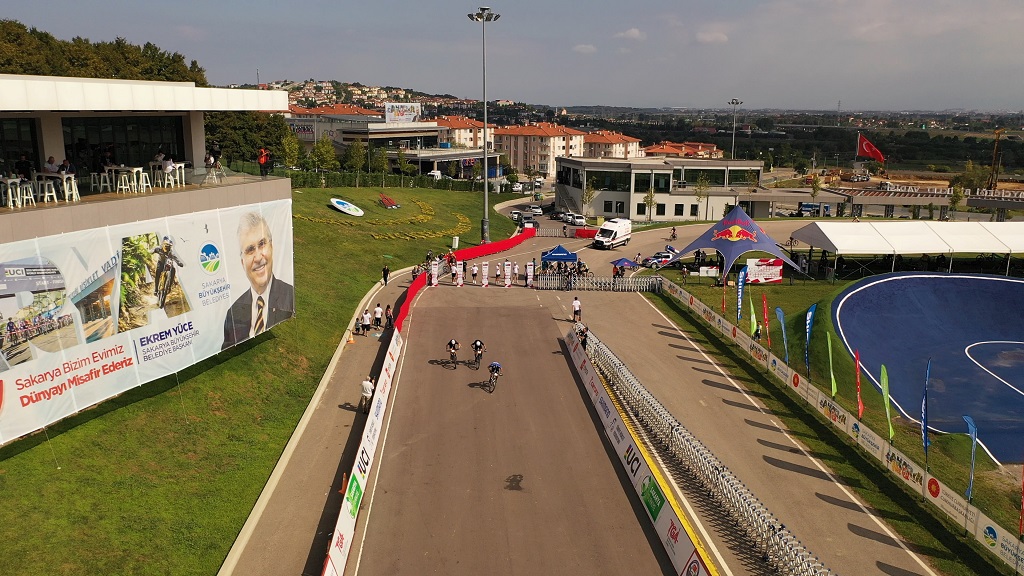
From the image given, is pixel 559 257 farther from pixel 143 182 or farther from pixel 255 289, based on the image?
pixel 143 182

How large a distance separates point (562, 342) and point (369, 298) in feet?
37.7

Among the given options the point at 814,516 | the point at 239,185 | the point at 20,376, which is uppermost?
the point at 239,185

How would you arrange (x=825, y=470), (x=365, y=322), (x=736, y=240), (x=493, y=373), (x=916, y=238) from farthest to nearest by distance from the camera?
(x=916, y=238), (x=736, y=240), (x=365, y=322), (x=493, y=373), (x=825, y=470)

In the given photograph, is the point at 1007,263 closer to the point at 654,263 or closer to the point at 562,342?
the point at 654,263

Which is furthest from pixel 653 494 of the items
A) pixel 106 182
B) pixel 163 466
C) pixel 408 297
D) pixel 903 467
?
pixel 408 297

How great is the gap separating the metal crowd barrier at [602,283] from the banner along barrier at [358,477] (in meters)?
17.1

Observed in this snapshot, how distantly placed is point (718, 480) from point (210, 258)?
16073 millimetres

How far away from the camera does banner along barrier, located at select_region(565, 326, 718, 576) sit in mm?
15352

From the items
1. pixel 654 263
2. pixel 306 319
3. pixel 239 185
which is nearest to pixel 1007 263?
pixel 654 263

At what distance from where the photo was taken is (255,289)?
965 inches

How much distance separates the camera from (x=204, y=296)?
22109 mm

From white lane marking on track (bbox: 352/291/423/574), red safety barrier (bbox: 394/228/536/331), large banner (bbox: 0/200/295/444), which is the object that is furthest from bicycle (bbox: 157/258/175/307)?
red safety barrier (bbox: 394/228/536/331)

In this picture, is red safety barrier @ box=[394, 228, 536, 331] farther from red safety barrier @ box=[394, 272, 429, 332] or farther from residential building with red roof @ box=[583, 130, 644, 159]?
residential building with red roof @ box=[583, 130, 644, 159]

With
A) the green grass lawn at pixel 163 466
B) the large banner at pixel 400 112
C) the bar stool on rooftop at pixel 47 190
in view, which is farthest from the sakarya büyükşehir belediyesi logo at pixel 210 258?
the large banner at pixel 400 112
